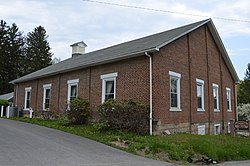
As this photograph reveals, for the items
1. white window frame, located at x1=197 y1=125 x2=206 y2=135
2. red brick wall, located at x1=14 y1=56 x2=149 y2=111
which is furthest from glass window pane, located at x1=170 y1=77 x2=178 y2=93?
white window frame, located at x1=197 y1=125 x2=206 y2=135

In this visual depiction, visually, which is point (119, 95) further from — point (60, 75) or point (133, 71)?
point (60, 75)

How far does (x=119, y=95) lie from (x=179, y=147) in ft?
20.1

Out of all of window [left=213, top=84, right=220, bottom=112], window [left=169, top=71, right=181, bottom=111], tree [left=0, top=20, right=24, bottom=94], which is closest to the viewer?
window [left=169, top=71, right=181, bottom=111]

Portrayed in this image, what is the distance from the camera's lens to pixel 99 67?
17375 mm

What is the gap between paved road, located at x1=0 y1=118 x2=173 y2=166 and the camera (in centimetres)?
763

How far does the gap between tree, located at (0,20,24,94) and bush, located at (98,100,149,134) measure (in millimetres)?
42029

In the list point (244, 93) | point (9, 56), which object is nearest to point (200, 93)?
point (244, 93)

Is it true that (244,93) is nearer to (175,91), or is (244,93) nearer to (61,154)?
(175,91)

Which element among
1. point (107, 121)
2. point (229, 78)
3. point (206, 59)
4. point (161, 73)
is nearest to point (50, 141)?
point (107, 121)

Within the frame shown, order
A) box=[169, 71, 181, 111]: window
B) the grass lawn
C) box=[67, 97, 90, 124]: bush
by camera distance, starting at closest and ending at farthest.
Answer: the grass lawn → box=[169, 71, 181, 111]: window → box=[67, 97, 90, 124]: bush

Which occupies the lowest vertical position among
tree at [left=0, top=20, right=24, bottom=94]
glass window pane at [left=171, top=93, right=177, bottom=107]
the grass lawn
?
the grass lawn

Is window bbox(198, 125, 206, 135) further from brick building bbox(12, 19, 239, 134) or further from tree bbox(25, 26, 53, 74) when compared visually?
tree bbox(25, 26, 53, 74)

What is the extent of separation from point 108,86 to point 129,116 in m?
3.94

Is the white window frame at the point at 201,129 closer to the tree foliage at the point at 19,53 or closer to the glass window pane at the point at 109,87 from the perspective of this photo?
the glass window pane at the point at 109,87
